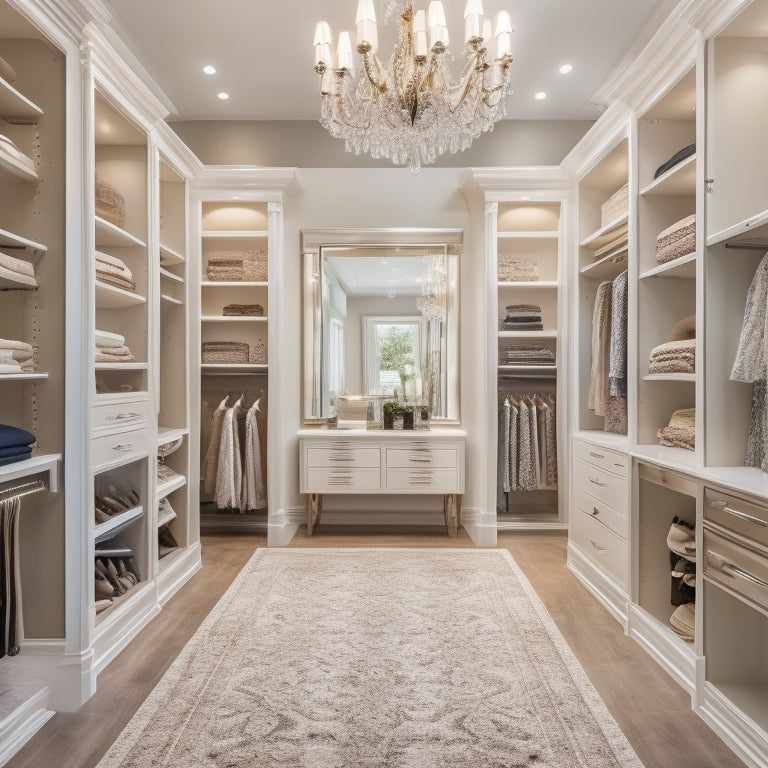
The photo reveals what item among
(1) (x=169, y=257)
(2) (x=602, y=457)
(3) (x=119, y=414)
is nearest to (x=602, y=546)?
(2) (x=602, y=457)

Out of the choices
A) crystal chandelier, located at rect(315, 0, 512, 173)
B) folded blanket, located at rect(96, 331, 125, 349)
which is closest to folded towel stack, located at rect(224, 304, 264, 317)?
folded blanket, located at rect(96, 331, 125, 349)

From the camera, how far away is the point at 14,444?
5.98ft

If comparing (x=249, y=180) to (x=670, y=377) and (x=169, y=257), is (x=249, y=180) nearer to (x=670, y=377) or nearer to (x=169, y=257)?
(x=169, y=257)

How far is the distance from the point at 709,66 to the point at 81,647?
10.1 feet

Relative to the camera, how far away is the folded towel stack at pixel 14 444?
1787 millimetres

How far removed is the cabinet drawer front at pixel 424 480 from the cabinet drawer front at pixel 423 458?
4cm

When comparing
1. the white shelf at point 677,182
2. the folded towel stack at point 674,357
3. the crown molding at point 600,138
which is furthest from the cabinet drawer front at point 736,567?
the crown molding at point 600,138

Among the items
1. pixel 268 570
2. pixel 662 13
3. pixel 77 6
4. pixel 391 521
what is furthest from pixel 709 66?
pixel 391 521

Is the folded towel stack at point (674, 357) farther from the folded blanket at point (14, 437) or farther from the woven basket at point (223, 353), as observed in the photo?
the woven basket at point (223, 353)

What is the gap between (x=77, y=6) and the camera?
1969 millimetres

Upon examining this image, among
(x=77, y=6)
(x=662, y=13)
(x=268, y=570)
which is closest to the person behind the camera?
(x=77, y=6)

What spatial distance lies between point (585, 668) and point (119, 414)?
2.21 meters

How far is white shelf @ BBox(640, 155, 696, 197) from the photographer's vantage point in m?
2.28

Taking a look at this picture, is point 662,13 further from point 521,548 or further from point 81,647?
point 81,647
